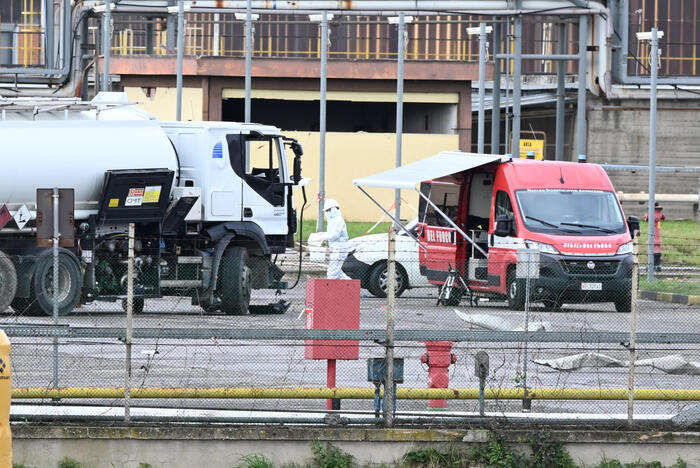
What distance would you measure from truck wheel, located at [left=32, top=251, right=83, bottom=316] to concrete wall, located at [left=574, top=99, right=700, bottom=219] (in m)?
28.4

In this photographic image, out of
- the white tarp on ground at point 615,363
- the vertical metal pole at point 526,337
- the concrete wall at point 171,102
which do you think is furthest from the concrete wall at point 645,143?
the vertical metal pole at point 526,337

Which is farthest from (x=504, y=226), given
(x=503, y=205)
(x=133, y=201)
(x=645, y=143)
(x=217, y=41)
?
(x=217, y=41)

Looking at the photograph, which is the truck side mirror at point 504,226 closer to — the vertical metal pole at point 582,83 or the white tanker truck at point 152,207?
the white tanker truck at point 152,207

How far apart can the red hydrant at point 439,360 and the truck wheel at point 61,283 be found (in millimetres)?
9270

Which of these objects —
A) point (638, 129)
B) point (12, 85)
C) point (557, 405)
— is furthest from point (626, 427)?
point (638, 129)

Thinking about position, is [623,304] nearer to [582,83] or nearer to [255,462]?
[255,462]

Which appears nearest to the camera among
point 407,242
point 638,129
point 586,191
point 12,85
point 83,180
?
point 83,180

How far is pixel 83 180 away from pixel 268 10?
18.7 m

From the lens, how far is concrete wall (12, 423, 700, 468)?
10227 millimetres

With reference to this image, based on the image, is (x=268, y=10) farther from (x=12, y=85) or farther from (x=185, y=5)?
Result: (x=12, y=85)

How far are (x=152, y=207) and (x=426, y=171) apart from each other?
4.88 meters

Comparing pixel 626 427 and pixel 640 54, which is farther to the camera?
pixel 640 54

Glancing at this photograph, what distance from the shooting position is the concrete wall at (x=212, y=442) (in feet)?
33.6

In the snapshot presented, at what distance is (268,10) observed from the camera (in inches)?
1511
